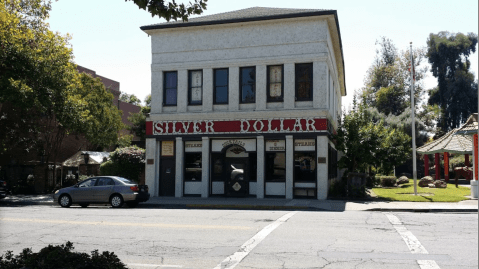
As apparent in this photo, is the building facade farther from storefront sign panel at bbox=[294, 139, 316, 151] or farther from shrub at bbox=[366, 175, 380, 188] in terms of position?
shrub at bbox=[366, 175, 380, 188]

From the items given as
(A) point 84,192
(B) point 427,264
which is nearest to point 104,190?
(A) point 84,192

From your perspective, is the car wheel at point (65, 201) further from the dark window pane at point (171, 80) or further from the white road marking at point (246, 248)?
the white road marking at point (246, 248)


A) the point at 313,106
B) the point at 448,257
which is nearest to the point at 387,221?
the point at 448,257

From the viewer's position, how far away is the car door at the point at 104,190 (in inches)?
805

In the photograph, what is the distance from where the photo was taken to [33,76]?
82.9ft

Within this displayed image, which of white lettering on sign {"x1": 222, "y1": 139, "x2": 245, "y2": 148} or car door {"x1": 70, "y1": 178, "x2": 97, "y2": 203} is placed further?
white lettering on sign {"x1": 222, "y1": 139, "x2": 245, "y2": 148}

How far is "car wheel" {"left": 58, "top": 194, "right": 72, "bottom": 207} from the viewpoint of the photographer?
21.0m

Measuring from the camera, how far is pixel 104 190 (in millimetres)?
20453

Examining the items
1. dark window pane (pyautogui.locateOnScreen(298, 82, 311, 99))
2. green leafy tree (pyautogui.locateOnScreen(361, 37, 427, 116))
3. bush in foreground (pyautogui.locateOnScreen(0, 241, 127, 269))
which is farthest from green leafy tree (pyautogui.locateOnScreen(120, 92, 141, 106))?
bush in foreground (pyautogui.locateOnScreen(0, 241, 127, 269))

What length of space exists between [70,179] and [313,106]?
17.8 m

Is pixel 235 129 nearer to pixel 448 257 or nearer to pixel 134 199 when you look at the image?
pixel 134 199

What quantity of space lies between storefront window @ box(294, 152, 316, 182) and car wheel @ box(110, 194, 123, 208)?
8.72 m

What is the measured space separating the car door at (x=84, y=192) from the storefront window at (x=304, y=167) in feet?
32.4

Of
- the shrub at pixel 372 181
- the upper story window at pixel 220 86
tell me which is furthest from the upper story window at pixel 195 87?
the shrub at pixel 372 181
